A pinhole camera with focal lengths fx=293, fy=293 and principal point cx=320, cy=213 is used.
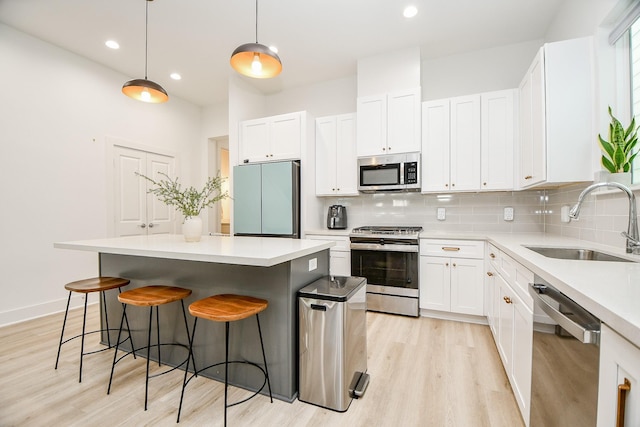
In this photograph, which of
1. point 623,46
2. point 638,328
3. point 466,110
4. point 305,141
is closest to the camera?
point 638,328

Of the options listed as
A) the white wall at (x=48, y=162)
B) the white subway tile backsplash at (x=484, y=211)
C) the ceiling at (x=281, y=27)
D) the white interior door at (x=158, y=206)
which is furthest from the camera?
the white interior door at (x=158, y=206)

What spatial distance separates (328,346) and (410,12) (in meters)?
2.99

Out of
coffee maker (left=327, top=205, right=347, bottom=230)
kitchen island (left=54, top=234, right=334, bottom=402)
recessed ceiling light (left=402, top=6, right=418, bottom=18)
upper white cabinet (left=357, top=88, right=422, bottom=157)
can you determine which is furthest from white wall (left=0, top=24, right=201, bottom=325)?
recessed ceiling light (left=402, top=6, right=418, bottom=18)

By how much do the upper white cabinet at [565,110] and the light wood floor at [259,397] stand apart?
1.52 meters

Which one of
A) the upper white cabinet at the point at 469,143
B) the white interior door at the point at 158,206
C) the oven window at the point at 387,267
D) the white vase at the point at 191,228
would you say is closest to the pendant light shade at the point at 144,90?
the white vase at the point at 191,228

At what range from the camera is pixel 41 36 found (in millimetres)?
3201

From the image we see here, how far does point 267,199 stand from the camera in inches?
147

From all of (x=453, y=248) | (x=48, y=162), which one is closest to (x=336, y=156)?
(x=453, y=248)

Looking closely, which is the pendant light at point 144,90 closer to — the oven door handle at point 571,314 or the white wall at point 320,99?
the white wall at point 320,99

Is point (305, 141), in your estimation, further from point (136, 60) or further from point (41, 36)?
point (41, 36)

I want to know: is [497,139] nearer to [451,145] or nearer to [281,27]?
[451,145]

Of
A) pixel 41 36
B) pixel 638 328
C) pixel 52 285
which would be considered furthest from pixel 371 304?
pixel 41 36

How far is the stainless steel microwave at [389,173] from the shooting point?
3322 mm

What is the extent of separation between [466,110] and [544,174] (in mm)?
1284
